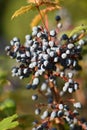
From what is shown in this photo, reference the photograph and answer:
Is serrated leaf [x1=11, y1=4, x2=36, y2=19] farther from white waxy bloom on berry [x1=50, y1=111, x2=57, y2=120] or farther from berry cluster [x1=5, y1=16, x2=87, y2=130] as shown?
white waxy bloom on berry [x1=50, y1=111, x2=57, y2=120]

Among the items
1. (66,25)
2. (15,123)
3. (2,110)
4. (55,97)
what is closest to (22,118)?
(2,110)

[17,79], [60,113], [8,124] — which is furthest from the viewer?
[17,79]

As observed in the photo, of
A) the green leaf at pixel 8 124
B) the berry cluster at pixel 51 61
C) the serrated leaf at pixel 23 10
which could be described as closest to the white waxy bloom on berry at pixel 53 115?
the berry cluster at pixel 51 61

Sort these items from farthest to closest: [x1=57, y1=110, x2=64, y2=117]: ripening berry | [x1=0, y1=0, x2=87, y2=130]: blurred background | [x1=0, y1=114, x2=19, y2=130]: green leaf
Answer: [x1=0, y1=0, x2=87, y2=130]: blurred background → [x1=57, y1=110, x2=64, y2=117]: ripening berry → [x1=0, y1=114, x2=19, y2=130]: green leaf

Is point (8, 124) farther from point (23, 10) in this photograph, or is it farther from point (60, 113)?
point (23, 10)

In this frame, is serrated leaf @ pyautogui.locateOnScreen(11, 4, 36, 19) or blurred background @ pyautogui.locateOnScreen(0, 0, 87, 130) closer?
serrated leaf @ pyautogui.locateOnScreen(11, 4, 36, 19)

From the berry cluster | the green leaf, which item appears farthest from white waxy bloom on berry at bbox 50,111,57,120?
the green leaf

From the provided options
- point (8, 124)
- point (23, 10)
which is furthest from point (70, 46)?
point (8, 124)

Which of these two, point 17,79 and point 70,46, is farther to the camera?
point 17,79

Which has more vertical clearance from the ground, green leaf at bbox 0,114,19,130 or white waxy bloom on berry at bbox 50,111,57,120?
white waxy bloom on berry at bbox 50,111,57,120

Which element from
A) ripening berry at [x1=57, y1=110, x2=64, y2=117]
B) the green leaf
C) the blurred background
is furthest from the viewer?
the blurred background

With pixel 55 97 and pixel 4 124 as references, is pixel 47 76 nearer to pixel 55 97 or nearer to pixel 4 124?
pixel 55 97
